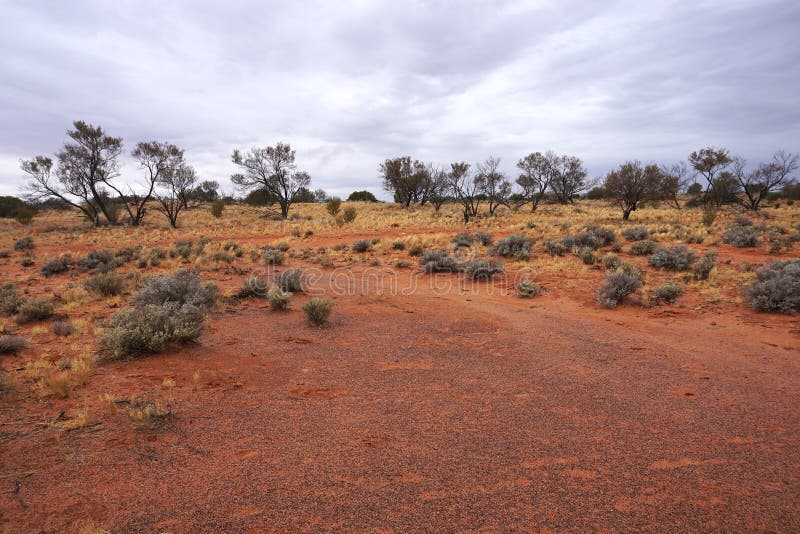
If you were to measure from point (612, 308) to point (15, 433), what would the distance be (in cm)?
978

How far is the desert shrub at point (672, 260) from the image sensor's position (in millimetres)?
11430

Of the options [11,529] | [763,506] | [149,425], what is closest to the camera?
[11,529]

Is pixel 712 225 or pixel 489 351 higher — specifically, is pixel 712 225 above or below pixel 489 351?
above

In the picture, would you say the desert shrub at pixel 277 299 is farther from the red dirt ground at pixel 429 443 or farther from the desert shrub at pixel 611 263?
the desert shrub at pixel 611 263

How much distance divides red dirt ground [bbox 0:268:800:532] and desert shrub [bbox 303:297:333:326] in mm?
852

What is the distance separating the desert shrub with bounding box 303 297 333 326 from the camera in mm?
7281

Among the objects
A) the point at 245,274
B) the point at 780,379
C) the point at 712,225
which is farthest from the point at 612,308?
the point at 712,225

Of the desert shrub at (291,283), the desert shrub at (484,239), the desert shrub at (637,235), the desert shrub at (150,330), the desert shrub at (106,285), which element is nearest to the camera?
the desert shrub at (150,330)

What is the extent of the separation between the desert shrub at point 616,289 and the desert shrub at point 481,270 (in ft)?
11.1

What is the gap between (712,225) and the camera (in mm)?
21094

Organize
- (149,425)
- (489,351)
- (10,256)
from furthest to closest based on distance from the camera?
(10,256) < (489,351) < (149,425)

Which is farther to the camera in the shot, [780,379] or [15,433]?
[780,379]

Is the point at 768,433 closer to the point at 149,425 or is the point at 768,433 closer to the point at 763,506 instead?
the point at 763,506

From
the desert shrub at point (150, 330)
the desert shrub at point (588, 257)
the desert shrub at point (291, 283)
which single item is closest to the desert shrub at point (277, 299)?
the desert shrub at point (291, 283)
